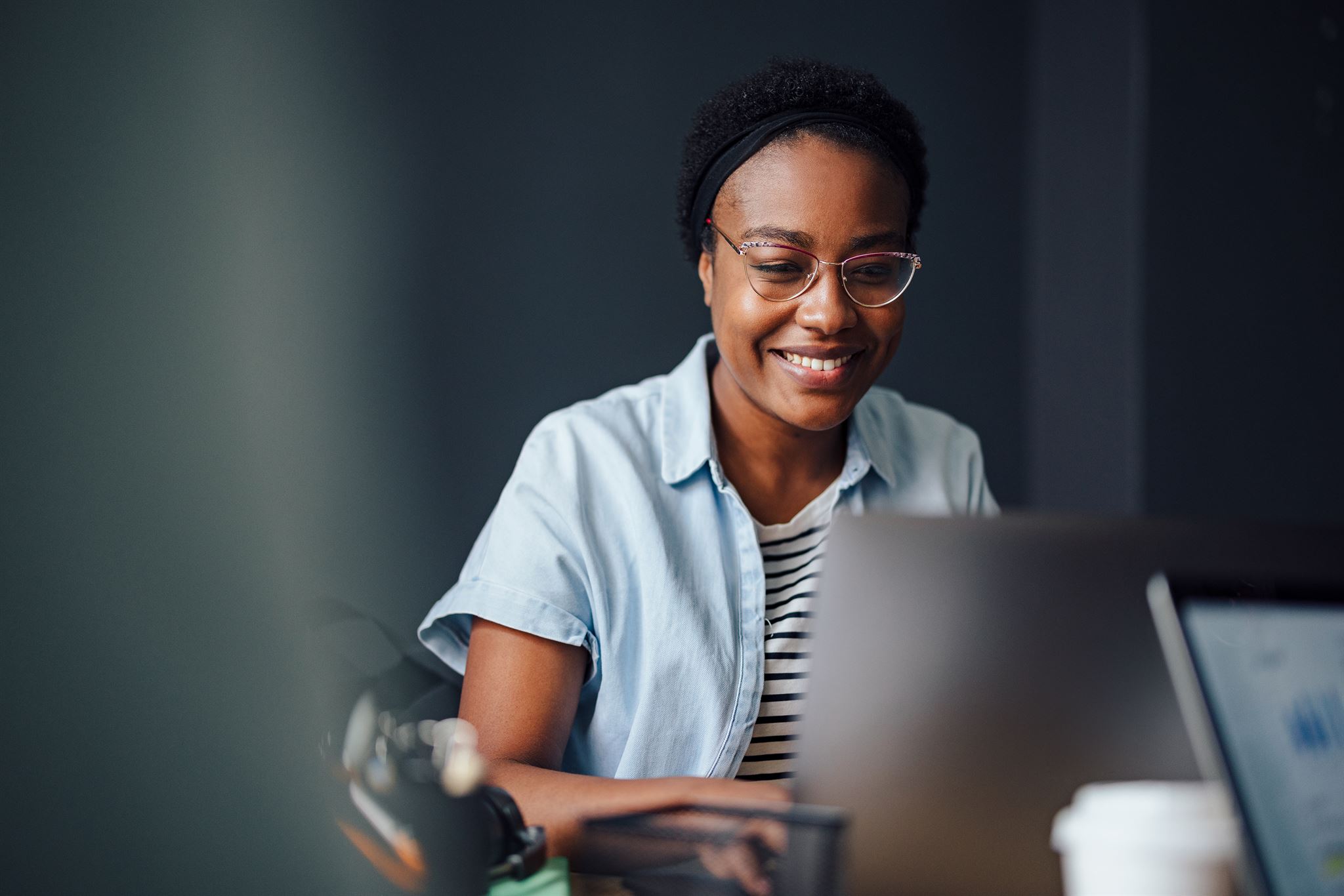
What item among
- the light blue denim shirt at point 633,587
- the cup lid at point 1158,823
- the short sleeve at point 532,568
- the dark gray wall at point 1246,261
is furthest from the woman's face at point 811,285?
the dark gray wall at point 1246,261

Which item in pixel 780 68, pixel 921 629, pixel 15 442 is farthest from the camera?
pixel 780 68

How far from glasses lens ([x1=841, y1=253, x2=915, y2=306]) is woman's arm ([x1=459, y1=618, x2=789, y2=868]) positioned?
21.1 inches

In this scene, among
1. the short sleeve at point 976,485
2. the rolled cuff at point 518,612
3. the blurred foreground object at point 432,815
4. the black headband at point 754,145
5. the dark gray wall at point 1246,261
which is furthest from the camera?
the dark gray wall at point 1246,261

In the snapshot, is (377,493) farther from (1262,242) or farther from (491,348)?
(1262,242)

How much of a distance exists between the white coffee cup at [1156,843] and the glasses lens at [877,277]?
0.81m

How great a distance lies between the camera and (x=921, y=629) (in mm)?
611

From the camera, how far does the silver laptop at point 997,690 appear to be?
23.9 inches

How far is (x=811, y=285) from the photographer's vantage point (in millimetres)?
1254

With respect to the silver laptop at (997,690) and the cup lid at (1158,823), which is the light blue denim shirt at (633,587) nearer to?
the silver laptop at (997,690)

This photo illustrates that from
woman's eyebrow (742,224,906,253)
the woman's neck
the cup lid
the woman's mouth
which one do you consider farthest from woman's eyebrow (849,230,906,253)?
the cup lid

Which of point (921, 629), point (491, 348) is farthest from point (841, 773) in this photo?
point (491, 348)

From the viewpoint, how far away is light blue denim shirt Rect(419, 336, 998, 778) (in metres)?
1.21

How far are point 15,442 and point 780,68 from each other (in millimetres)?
991

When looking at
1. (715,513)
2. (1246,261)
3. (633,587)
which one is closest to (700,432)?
(715,513)
